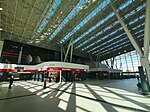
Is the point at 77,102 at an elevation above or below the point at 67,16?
below

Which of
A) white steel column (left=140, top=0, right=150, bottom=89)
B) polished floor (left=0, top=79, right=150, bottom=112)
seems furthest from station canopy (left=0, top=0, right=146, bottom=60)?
polished floor (left=0, top=79, right=150, bottom=112)

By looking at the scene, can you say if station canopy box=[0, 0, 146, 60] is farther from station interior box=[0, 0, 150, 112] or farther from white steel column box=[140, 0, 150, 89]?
white steel column box=[140, 0, 150, 89]

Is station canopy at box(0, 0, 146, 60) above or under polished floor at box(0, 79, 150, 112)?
above

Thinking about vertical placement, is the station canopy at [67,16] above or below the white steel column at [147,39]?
above

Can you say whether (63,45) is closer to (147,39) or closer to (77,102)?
(147,39)

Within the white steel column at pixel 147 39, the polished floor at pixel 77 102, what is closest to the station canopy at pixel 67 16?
Answer: the white steel column at pixel 147 39

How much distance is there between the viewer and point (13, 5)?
18562mm

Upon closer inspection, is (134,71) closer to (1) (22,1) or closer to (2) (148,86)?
(2) (148,86)

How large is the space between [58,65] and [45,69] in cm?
338

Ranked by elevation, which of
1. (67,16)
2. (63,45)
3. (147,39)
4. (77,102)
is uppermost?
(67,16)

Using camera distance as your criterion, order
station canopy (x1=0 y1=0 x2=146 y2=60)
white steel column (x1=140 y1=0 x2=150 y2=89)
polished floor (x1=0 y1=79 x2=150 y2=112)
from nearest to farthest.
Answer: polished floor (x1=0 y1=79 x2=150 y2=112), white steel column (x1=140 y1=0 x2=150 y2=89), station canopy (x1=0 y1=0 x2=146 y2=60)

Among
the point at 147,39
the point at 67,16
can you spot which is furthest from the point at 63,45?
the point at 147,39

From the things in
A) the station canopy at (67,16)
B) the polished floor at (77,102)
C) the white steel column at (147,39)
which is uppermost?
the station canopy at (67,16)

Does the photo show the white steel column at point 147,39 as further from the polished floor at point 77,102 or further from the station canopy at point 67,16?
the station canopy at point 67,16
